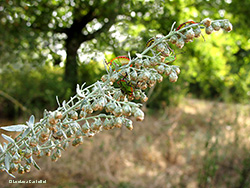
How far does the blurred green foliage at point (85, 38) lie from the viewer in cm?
249

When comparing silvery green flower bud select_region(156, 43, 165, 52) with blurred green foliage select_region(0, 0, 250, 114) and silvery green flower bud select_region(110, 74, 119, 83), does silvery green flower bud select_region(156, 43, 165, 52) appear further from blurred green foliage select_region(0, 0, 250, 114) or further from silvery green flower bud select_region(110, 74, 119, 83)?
blurred green foliage select_region(0, 0, 250, 114)

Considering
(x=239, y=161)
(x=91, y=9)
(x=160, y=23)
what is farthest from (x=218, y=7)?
(x=239, y=161)

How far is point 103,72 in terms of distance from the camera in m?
2.53

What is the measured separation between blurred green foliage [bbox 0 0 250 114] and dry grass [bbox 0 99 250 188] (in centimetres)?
80

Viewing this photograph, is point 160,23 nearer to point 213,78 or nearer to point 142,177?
point 142,177

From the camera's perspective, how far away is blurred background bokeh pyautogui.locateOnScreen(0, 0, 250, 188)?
265cm

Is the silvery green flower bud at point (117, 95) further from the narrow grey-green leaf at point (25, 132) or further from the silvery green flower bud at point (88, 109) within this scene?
the narrow grey-green leaf at point (25, 132)

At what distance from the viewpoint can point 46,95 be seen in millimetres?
4836

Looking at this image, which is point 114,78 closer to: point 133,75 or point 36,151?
point 133,75

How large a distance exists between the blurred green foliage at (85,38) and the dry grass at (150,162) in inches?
31.4

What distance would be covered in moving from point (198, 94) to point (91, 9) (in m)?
5.68

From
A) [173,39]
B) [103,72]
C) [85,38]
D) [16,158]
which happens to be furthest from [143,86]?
[85,38]

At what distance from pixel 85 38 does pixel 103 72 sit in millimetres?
898

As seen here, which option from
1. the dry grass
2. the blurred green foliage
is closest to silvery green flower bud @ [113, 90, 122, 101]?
the blurred green foliage
